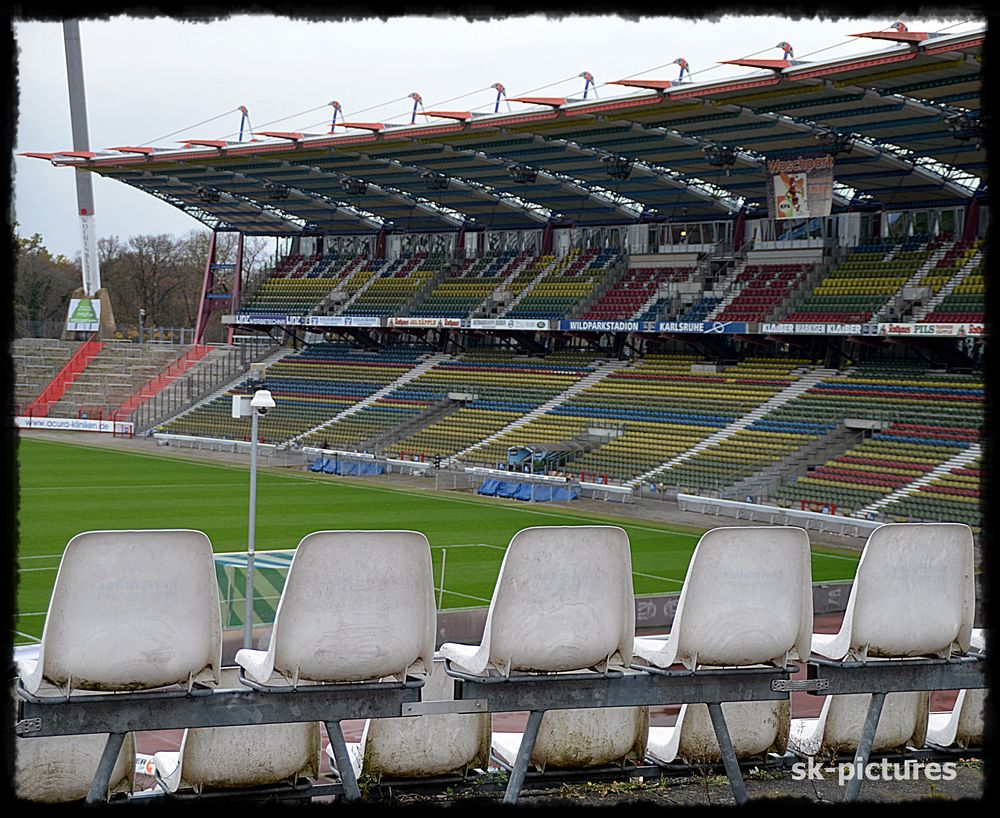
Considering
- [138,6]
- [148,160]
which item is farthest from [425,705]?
[148,160]

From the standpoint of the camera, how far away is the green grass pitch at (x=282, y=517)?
76.8ft

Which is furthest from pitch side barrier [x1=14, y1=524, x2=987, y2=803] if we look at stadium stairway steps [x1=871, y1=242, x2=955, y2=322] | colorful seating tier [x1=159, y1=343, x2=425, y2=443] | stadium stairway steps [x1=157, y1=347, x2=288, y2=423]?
stadium stairway steps [x1=157, y1=347, x2=288, y2=423]

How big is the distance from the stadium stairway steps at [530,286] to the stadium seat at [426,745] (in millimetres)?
48816

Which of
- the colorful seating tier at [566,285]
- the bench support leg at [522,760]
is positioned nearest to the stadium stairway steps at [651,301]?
the colorful seating tier at [566,285]

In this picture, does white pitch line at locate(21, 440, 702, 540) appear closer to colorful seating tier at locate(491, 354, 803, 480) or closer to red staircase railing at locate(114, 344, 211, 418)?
colorful seating tier at locate(491, 354, 803, 480)

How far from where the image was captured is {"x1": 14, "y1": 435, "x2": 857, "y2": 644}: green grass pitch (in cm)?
2342

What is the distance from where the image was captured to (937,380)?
39844 mm

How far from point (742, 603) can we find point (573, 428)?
133 feet

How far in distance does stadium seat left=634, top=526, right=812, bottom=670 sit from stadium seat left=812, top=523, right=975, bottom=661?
20 cm

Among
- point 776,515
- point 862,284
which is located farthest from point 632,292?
point 776,515

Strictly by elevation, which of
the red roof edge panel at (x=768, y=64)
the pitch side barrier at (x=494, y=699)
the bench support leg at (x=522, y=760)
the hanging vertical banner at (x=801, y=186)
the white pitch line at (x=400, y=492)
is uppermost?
the red roof edge panel at (x=768, y=64)

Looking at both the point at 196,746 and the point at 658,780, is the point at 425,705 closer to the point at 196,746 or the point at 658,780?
the point at 196,746

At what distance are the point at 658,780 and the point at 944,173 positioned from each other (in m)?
41.4

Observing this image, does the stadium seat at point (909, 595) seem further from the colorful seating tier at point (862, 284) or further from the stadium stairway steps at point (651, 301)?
the stadium stairway steps at point (651, 301)
